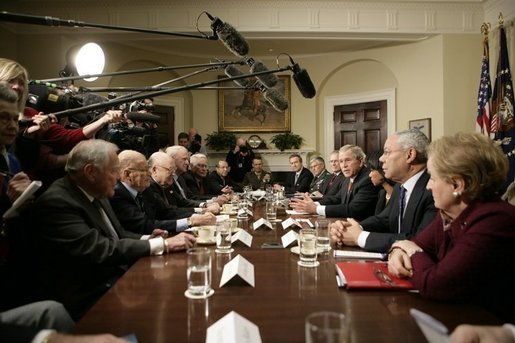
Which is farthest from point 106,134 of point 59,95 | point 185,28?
point 185,28

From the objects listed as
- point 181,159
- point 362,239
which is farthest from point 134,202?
point 181,159

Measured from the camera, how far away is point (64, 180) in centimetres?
178

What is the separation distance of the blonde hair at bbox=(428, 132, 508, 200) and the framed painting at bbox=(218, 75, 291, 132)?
7.14 m

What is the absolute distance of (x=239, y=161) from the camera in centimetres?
773

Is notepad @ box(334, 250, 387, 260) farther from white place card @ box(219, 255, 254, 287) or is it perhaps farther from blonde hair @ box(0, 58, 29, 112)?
blonde hair @ box(0, 58, 29, 112)

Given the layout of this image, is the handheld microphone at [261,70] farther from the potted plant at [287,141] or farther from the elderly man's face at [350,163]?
the potted plant at [287,141]

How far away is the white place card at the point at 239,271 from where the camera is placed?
128 centimetres

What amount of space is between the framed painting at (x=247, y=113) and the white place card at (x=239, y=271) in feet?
23.1

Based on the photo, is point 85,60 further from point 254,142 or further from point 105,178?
point 254,142

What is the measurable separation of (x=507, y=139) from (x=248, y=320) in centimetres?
544

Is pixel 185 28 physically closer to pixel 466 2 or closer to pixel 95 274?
pixel 466 2

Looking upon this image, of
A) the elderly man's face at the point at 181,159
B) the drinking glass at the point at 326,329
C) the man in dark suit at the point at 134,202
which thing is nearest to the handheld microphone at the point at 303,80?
the man in dark suit at the point at 134,202

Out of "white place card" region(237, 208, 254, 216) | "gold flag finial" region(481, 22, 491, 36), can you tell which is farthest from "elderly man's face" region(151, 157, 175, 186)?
"gold flag finial" region(481, 22, 491, 36)

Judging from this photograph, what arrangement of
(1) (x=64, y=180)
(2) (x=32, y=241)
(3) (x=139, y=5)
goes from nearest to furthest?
1. (2) (x=32, y=241)
2. (1) (x=64, y=180)
3. (3) (x=139, y=5)
